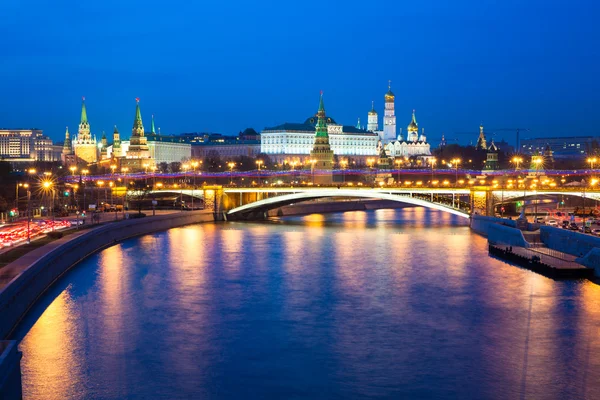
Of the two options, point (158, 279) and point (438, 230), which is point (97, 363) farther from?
point (438, 230)

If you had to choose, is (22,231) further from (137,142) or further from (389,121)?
(389,121)

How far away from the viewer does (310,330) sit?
16219 millimetres

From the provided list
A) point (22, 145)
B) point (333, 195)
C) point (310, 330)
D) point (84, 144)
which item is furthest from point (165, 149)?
point (310, 330)

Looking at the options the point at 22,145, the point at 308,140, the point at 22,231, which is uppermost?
the point at 22,145

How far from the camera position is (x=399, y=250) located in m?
29.1

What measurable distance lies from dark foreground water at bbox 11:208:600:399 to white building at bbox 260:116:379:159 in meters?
89.0

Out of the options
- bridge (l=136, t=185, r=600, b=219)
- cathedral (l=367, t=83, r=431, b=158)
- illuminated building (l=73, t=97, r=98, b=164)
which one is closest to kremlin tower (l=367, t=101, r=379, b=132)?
cathedral (l=367, t=83, r=431, b=158)

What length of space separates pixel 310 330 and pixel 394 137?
400 feet

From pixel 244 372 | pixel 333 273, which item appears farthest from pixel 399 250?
pixel 244 372

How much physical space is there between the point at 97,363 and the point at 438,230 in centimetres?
2527

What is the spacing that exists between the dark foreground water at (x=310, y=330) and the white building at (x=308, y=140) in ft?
292

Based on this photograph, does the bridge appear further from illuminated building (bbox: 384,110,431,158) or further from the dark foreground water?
illuminated building (bbox: 384,110,431,158)

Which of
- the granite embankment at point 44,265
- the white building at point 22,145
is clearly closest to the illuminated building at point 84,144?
the white building at point 22,145

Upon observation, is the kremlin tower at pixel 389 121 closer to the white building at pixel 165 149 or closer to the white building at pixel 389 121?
the white building at pixel 389 121
